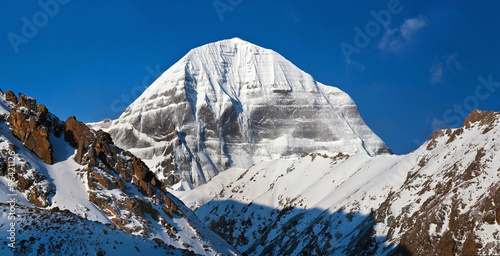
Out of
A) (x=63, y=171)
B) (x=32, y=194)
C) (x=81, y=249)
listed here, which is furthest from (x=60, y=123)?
(x=81, y=249)

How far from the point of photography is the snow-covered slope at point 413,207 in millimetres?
106125

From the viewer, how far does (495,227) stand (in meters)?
99.1

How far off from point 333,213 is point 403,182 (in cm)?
1931

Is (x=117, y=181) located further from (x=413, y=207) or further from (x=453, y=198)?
(x=413, y=207)

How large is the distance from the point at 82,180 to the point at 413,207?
202 feet

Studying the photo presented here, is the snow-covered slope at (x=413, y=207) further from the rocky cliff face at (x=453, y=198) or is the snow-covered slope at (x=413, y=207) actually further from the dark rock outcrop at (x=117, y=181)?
the dark rock outcrop at (x=117, y=181)

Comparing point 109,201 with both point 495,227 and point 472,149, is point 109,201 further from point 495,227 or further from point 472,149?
point 472,149

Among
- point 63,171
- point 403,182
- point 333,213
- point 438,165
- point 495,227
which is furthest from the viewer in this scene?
point 333,213

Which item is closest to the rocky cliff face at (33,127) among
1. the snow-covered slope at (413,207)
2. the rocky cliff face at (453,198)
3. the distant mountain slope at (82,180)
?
the distant mountain slope at (82,180)

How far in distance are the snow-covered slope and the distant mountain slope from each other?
33178 millimetres

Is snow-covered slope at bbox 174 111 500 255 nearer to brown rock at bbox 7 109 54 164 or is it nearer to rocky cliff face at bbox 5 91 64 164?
brown rock at bbox 7 109 54 164

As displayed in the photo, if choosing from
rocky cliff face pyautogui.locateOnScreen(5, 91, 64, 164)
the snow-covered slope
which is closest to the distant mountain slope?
rocky cliff face pyautogui.locateOnScreen(5, 91, 64, 164)

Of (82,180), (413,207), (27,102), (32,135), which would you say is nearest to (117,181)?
(82,180)

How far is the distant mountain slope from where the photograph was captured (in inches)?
3942
